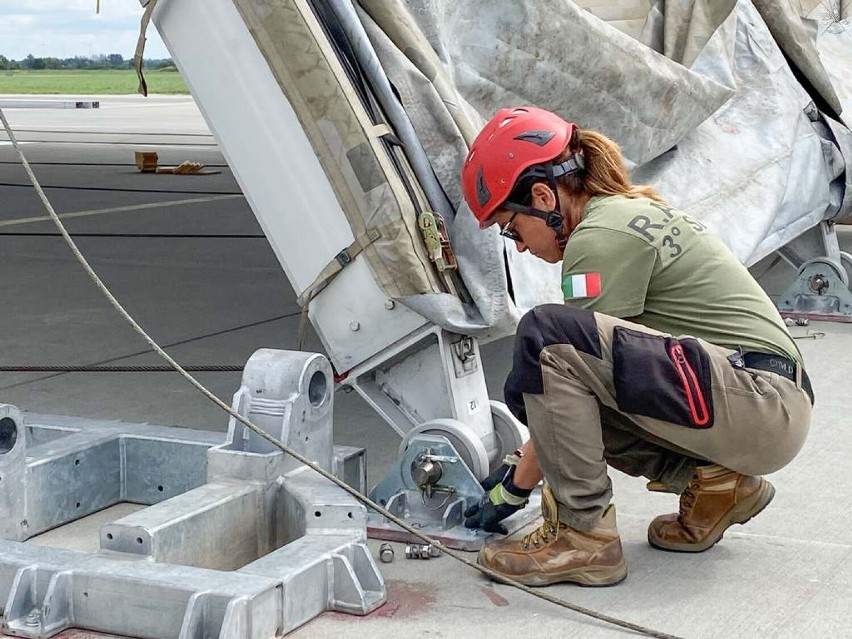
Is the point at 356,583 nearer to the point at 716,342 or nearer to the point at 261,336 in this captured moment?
the point at 716,342

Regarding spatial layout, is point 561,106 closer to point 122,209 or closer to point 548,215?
point 548,215

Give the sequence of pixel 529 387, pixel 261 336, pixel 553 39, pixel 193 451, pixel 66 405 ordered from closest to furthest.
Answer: pixel 529 387, pixel 193 451, pixel 553 39, pixel 66 405, pixel 261 336

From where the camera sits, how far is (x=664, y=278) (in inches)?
124

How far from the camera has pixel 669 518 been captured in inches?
136

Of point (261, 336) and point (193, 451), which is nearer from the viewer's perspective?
point (193, 451)

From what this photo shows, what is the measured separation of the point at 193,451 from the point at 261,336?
2.43 m

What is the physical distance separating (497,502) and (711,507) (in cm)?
56

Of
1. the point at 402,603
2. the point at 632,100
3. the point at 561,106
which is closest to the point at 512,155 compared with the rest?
the point at 402,603

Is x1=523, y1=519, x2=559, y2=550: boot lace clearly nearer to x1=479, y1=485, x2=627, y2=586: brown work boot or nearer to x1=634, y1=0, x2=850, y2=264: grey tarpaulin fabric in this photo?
x1=479, y1=485, x2=627, y2=586: brown work boot

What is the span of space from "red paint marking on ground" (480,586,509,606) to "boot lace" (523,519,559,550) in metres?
0.15

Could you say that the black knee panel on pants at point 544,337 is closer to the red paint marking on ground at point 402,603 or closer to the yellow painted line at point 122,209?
the red paint marking on ground at point 402,603

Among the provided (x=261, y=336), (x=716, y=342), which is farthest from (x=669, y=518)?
(x=261, y=336)

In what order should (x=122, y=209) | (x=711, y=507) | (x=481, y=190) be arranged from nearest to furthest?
1. (x=481, y=190)
2. (x=711, y=507)
3. (x=122, y=209)

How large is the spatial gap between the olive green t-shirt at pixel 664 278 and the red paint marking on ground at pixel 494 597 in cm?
72
